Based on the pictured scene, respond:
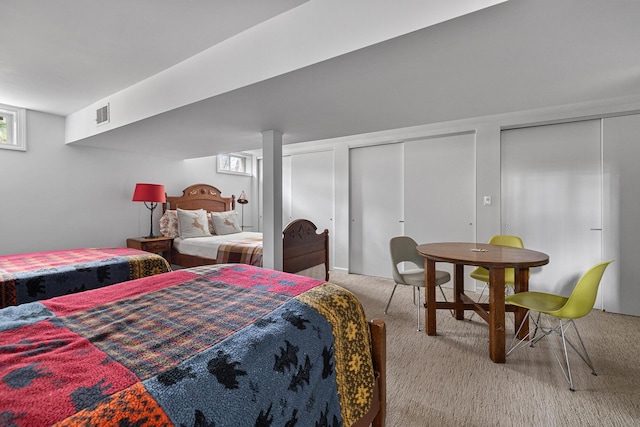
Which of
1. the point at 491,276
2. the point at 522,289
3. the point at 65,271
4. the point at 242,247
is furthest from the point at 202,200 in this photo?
the point at 522,289

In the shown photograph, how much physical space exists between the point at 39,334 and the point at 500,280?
266 cm

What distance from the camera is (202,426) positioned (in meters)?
0.67

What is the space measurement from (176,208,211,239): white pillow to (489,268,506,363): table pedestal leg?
3.81 metres

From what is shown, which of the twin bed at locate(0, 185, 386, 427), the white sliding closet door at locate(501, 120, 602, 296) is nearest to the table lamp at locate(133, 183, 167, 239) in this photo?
the twin bed at locate(0, 185, 386, 427)

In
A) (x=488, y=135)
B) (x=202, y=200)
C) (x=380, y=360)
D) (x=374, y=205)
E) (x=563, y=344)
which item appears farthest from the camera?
(x=202, y=200)

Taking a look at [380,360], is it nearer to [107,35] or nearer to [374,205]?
[107,35]

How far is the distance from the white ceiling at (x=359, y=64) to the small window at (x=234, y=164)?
245 cm

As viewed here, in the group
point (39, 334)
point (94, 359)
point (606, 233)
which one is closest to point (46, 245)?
point (39, 334)

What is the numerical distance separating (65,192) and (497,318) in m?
4.81

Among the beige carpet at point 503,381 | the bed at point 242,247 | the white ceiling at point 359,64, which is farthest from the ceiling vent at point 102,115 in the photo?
the beige carpet at point 503,381

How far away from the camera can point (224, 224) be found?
188 inches

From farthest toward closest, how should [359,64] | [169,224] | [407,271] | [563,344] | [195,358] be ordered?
[169,224], [407,271], [563,344], [359,64], [195,358]

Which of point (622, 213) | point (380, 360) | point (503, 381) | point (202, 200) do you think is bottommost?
point (503, 381)

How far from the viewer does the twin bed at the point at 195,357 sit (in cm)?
68
